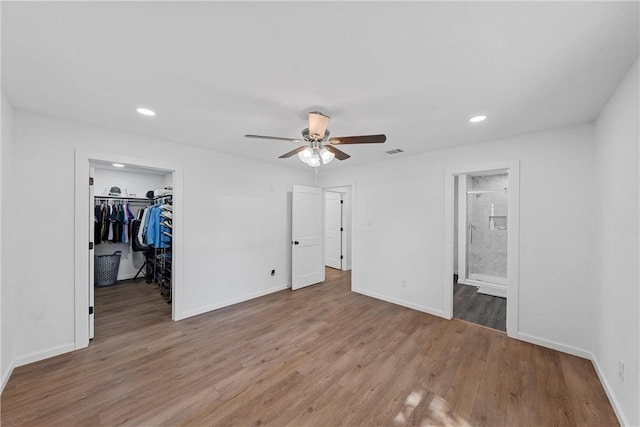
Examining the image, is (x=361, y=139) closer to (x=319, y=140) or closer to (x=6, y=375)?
(x=319, y=140)

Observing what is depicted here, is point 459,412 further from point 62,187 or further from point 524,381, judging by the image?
point 62,187

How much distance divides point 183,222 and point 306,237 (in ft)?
7.41

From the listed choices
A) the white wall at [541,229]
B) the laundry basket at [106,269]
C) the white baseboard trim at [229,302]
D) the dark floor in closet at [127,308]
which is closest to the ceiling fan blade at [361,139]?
the white wall at [541,229]

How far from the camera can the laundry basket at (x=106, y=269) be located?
472 cm

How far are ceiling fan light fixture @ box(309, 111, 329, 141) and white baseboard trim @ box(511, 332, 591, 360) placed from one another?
10.7ft

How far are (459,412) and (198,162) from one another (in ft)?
13.0

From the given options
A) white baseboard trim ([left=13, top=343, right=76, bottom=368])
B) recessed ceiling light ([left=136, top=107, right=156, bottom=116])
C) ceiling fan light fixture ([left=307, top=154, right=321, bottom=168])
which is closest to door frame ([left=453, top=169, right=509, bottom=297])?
ceiling fan light fixture ([left=307, top=154, right=321, bottom=168])

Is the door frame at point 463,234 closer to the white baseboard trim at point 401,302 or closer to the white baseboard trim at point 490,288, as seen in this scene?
the white baseboard trim at point 490,288

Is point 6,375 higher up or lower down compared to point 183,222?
lower down

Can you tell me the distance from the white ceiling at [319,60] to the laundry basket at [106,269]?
3.48 metres

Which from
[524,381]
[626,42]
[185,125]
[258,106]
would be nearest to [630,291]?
[524,381]

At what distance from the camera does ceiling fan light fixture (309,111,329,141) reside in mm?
2125

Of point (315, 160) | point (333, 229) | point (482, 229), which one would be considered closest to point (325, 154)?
point (315, 160)

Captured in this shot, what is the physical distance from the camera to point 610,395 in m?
1.90
